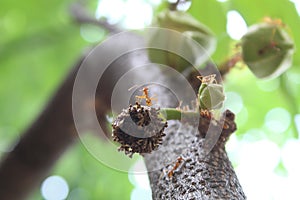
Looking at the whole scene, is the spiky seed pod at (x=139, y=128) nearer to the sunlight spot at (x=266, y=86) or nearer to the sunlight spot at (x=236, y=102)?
the sunlight spot at (x=236, y=102)

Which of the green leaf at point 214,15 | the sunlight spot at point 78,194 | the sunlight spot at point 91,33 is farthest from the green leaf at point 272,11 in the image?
the sunlight spot at point 78,194

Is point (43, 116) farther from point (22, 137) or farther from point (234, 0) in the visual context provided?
point (234, 0)

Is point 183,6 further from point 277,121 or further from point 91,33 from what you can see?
point 91,33

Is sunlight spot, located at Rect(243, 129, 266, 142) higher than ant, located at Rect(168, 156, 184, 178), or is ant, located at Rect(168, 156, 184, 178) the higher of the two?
ant, located at Rect(168, 156, 184, 178)

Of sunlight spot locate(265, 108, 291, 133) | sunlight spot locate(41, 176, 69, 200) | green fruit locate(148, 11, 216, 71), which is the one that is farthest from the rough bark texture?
sunlight spot locate(41, 176, 69, 200)

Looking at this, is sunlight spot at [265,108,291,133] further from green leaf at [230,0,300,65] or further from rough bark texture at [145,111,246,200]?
rough bark texture at [145,111,246,200]

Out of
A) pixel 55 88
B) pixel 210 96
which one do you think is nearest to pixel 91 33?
pixel 55 88
